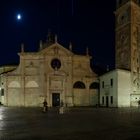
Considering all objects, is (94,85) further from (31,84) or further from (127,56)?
(31,84)

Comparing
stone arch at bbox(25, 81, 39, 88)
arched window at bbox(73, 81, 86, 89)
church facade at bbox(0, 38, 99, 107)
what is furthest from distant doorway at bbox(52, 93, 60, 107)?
stone arch at bbox(25, 81, 39, 88)

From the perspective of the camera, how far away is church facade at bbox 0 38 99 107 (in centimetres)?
6056

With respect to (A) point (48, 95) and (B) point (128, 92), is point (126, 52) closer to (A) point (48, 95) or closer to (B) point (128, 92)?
(B) point (128, 92)

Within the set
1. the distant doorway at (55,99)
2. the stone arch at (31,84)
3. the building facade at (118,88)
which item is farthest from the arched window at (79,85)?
the stone arch at (31,84)

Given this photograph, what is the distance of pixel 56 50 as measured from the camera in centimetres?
6241

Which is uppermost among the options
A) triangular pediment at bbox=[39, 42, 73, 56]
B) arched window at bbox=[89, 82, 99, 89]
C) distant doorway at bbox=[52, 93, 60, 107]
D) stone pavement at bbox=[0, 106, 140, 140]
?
triangular pediment at bbox=[39, 42, 73, 56]

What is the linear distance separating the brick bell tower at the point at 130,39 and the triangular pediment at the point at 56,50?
9846mm

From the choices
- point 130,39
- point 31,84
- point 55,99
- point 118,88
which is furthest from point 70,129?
point 55,99

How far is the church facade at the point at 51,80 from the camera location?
199 ft

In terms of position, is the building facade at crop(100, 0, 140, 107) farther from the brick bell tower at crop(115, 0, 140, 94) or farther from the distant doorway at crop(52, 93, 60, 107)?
the distant doorway at crop(52, 93, 60, 107)

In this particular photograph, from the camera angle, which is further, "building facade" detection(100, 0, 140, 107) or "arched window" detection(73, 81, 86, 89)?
"arched window" detection(73, 81, 86, 89)

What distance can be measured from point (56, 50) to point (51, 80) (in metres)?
5.68

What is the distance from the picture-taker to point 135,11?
5931cm

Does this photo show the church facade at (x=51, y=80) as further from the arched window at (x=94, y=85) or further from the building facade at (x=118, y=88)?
the building facade at (x=118, y=88)
